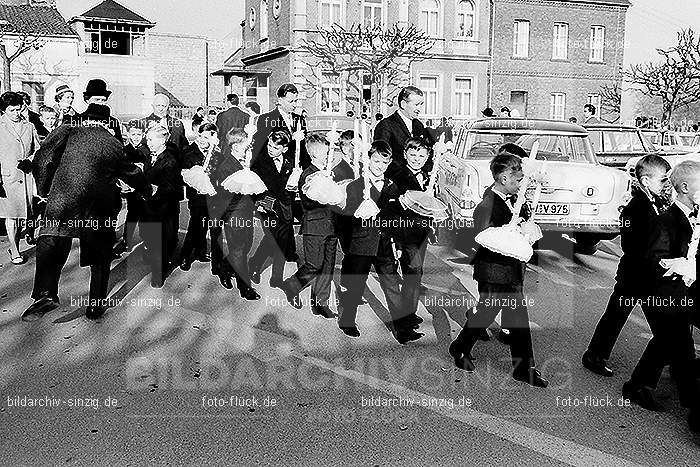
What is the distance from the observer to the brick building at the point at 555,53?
4122 cm

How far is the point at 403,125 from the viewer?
310 inches

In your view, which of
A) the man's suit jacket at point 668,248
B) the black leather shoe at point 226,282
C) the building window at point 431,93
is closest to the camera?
the man's suit jacket at point 668,248

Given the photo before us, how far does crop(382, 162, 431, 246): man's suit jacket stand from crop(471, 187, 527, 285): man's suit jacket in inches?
41.1

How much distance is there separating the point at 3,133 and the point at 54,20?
41.7 m

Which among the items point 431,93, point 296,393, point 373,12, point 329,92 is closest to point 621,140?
point 296,393

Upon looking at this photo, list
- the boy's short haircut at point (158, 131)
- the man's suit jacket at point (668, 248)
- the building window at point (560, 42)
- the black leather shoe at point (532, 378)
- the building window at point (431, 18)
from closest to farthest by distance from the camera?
the man's suit jacket at point (668, 248) → the black leather shoe at point (532, 378) → the boy's short haircut at point (158, 131) → the building window at point (431, 18) → the building window at point (560, 42)

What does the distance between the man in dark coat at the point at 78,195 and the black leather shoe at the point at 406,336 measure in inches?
107

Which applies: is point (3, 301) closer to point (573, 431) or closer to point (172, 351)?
point (172, 351)

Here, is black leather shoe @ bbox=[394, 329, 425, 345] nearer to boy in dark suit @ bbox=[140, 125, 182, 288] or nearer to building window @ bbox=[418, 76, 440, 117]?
boy in dark suit @ bbox=[140, 125, 182, 288]

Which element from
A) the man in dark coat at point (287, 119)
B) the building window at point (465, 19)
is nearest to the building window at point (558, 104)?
the building window at point (465, 19)

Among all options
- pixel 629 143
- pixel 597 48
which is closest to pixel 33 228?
pixel 629 143

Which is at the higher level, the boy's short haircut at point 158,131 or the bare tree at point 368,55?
the bare tree at point 368,55

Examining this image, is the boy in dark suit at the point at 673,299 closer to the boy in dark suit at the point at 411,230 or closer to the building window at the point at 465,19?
the boy in dark suit at the point at 411,230

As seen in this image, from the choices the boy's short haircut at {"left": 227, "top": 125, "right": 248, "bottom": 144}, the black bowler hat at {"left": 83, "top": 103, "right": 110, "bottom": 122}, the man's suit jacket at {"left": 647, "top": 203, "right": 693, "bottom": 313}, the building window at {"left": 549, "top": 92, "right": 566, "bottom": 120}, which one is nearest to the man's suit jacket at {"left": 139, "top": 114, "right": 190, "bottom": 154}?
the boy's short haircut at {"left": 227, "top": 125, "right": 248, "bottom": 144}
